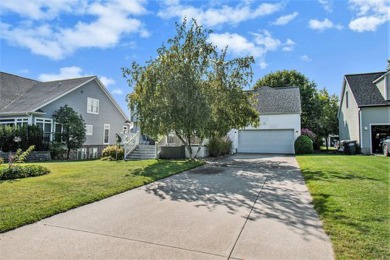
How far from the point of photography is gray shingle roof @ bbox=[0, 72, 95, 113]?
18669 millimetres

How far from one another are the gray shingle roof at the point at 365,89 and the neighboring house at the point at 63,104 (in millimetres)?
22221

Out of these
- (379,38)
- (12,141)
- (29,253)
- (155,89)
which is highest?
(379,38)

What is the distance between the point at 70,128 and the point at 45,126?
1884mm

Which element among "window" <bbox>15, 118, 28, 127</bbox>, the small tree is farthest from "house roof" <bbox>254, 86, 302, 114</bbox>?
"window" <bbox>15, 118, 28, 127</bbox>

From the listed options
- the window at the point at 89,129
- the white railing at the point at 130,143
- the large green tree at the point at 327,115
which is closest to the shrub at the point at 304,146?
the large green tree at the point at 327,115

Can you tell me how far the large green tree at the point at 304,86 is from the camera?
31489 mm

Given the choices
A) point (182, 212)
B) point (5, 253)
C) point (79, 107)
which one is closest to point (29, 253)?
point (5, 253)

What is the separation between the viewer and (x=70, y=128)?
18.8 m

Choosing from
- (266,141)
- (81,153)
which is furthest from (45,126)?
(266,141)

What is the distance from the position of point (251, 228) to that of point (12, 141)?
1726cm

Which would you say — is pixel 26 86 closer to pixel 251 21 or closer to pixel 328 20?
pixel 251 21

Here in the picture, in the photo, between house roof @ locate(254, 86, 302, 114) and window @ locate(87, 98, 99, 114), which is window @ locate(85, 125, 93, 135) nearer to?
window @ locate(87, 98, 99, 114)

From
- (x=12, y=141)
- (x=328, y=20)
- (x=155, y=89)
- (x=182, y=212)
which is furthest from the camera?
(x=12, y=141)

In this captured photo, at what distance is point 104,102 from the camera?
79.6ft
